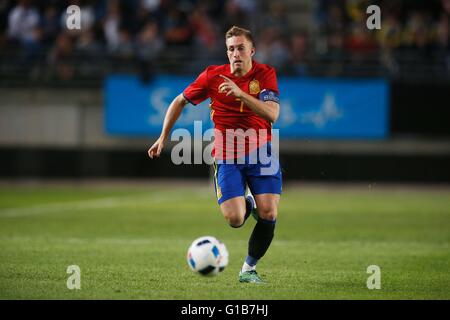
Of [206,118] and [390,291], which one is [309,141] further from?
[390,291]

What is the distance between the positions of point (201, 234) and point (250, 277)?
4.76 meters

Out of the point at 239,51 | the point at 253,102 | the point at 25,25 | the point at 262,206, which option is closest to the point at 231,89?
the point at 253,102

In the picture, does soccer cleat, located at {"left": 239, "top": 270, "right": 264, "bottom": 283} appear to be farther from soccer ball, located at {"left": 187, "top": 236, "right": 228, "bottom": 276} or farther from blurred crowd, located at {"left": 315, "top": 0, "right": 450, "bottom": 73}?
blurred crowd, located at {"left": 315, "top": 0, "right": 450, "bottom": 73}

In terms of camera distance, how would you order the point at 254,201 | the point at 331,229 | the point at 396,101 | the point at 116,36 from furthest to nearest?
the point at 116,36, the point at 396,101, the point at 331,229, the point at 254,201

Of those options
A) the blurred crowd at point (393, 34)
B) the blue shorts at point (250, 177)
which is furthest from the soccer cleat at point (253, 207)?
the blurred crowd at point (393, 34)

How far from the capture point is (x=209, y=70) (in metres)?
8.91

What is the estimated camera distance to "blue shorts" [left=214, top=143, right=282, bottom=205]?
Result: 8594mm

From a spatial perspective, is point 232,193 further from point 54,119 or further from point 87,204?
point 54,119

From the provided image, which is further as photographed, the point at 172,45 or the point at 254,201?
the point at 172,45

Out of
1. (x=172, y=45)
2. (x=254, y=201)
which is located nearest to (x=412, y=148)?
(x=172, y=45)

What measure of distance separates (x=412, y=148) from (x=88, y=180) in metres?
8.62

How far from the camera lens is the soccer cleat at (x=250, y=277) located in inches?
327

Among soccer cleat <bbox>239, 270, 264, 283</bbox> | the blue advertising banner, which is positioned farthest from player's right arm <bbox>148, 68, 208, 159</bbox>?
the blue advertising banner

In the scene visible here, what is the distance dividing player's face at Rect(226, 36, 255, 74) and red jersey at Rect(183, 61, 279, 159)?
19 cm
